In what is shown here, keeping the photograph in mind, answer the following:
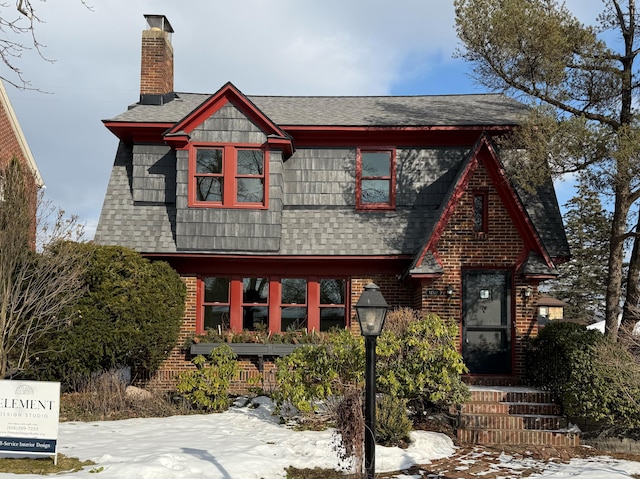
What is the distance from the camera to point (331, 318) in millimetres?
14797

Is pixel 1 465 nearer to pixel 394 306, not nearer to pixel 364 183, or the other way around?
pixel 394 306

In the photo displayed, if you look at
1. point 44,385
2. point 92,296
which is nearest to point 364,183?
point 92,296

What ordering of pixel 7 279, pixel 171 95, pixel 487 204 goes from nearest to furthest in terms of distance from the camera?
pixel 7 279 < pixel 487 204 < pixel 171 95

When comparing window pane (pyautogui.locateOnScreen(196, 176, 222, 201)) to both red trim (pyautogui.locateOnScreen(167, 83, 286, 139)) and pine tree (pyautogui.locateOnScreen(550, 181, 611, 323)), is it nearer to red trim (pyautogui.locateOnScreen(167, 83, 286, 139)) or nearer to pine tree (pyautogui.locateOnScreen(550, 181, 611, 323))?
red trim (pyautogui.locateOnScreen(167, 83, 286, 139))

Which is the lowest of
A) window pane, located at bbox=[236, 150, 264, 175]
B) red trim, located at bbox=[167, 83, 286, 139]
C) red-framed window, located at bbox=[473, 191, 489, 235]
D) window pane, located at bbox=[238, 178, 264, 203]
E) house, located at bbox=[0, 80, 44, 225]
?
red-framed window, located at bbox=[473, 191, 489, 235]

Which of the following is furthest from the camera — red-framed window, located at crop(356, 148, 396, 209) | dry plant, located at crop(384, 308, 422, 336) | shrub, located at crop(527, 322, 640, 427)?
red-framed window, located at crop(356, 148, 396, 209)

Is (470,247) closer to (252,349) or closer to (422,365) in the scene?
(422,365)

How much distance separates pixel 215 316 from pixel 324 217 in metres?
3.56

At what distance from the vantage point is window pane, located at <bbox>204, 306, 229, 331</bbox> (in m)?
14.7

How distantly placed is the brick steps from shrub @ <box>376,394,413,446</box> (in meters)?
1.32

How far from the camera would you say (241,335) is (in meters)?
14.0

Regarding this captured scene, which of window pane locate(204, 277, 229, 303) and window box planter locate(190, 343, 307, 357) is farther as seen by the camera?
window pane locate(204, 277, 229, 303)

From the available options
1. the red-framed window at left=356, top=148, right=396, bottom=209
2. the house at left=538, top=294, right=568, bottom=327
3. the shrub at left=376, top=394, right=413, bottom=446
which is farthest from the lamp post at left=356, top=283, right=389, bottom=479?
the house at left=538, top=294, right=568, bottom=327

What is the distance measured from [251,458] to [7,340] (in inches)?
221
